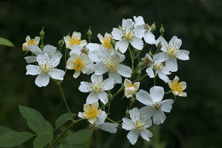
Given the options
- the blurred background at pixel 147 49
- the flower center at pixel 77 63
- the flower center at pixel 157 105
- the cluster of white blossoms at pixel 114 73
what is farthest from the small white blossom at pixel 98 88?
the blurred background at pixel 147 49

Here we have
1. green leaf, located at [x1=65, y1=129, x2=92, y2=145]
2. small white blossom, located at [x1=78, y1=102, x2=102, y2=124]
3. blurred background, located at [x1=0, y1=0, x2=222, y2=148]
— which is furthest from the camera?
blurred background, located at [x1=0, y1=0, x2=222, y2=148]

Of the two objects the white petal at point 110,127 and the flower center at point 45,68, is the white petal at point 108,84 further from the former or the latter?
the flower center at point 45,68

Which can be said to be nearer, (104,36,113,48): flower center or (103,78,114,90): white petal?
(103,78,114,90): white petal

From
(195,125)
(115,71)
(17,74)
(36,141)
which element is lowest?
(195,125)

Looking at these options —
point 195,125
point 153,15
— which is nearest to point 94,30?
point 153,15

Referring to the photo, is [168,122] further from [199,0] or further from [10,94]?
[10,94]

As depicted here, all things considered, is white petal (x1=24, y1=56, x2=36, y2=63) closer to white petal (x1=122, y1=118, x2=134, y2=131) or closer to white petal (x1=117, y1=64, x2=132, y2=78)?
white petal (x1=117, y1=64, x2=132, y2=78)

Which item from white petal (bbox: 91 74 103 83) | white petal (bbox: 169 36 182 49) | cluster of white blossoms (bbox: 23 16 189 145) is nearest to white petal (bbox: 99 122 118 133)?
cluster of white blossoms (bbox: 23 16 189 145)
